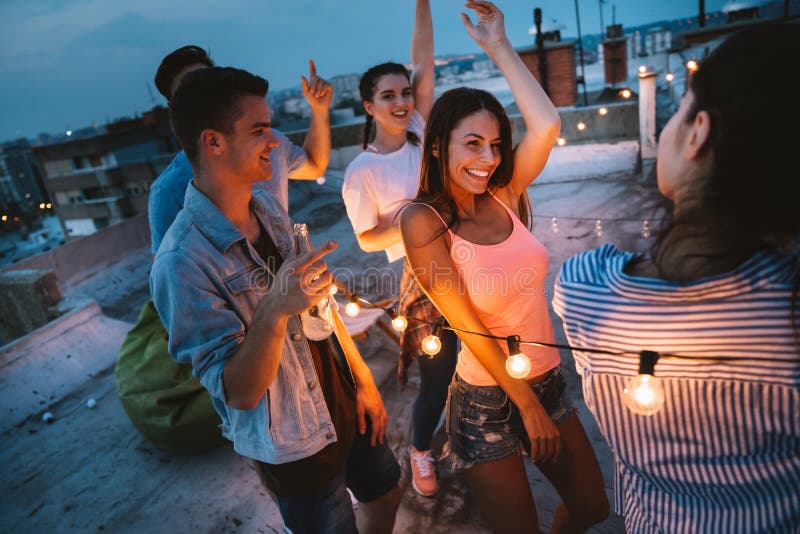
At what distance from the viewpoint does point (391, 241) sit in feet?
9.42

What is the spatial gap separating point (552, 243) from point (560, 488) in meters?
4.73

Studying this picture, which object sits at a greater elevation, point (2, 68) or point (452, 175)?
point (2, 68)

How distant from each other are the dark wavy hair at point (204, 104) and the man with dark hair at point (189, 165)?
0.47m

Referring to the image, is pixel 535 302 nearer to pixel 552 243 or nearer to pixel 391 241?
pixel 391 241

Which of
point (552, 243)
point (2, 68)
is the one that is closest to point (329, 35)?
point (2, 68)

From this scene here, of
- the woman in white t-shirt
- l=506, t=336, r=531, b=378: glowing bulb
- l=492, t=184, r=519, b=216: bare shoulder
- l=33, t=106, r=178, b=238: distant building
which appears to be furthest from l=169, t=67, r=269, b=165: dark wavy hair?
l=33, t=106, r=178, b=238: distant building

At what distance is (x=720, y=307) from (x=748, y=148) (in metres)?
0.35

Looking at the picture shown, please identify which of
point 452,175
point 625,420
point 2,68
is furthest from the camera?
point 2,68

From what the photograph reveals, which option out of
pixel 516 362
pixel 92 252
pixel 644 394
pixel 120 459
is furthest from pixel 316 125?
pixel 92 252

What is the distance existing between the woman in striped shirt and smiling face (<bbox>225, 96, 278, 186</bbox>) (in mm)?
1286

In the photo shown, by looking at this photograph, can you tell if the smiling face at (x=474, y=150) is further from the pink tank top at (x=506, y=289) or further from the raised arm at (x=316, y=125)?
the raised arm at (x=316, y=125)

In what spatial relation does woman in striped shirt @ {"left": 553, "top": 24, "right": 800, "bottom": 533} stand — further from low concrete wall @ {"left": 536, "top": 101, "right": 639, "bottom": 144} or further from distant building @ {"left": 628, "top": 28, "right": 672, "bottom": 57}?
distant building @ {"left": 628, "top": 28, "right": 672, "bottom": 57}

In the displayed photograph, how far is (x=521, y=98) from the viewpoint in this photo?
86.7 inches

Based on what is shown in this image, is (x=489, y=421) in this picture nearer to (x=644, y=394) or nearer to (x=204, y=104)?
(x=644, y=394)
